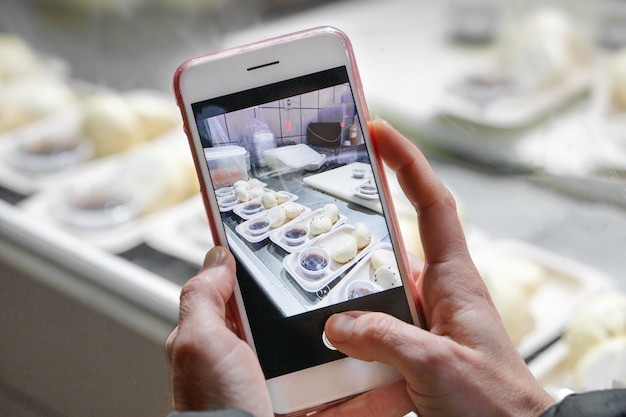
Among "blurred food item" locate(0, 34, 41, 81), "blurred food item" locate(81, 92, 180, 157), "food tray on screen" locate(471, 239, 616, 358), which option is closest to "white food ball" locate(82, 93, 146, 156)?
"blurred food item" locate(81, 92, 180, 157)

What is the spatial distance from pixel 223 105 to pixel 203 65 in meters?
0.03

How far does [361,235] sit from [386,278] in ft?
0.13

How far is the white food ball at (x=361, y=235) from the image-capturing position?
585mm

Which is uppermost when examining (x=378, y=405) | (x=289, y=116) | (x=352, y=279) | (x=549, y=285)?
(x=289, y=116)

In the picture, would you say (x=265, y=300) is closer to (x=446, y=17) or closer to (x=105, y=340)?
(x=105, y=340)

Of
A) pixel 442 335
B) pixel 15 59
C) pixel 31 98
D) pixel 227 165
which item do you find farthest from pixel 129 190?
pixel 442 335

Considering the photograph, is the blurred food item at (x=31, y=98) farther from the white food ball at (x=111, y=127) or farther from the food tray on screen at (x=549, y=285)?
the food tray on screen at (x=549, y=285)

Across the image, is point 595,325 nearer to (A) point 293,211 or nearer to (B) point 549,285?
(B) point 549,285

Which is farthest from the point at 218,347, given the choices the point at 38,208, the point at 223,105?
the point at 38,208

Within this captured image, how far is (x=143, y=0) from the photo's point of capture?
4.20ft

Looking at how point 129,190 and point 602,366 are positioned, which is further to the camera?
point 129,190

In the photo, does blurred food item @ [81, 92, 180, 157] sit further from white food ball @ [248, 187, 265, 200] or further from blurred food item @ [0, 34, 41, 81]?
white food ball @ [248, 187, 265, 200]

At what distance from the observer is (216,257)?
1.83 feet

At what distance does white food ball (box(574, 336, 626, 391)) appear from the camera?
0.71 metres
